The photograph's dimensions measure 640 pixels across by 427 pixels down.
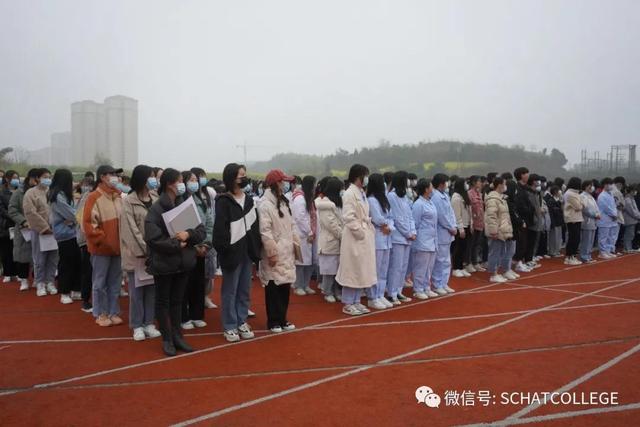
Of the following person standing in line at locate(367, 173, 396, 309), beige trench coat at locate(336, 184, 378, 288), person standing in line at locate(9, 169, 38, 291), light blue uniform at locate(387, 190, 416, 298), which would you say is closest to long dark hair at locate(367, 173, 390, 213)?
A: person standing in line at locate(367, 173, 396, 309)

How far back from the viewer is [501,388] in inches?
162

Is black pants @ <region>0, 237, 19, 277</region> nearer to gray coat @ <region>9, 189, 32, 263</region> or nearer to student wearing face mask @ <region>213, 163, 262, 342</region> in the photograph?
gray coat @ <region>9, 189, 32, 263</region>

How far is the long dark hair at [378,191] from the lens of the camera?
702 centimetres

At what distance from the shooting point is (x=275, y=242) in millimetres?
5637

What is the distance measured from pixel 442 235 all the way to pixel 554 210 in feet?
17.8

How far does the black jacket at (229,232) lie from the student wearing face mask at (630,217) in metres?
12.3

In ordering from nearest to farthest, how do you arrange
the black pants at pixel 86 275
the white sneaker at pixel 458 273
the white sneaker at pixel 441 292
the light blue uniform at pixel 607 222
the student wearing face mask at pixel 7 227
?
the black pants at pixel 86 275 < the white sneaker at pixel 441 292 < the student wearing face mask at pixel 7 227 < the white sneaker at pixel 458 273 < the light blue uniform at pixel 607 222

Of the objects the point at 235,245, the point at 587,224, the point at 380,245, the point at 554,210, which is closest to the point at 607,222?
the point at 587,224

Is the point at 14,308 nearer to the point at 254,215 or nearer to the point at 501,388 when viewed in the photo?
the point at 254,215

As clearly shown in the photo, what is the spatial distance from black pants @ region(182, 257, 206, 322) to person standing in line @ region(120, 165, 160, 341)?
0.61 metres

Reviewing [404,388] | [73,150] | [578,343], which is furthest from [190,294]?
[73,150]

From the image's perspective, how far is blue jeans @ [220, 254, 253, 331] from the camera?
5414mm

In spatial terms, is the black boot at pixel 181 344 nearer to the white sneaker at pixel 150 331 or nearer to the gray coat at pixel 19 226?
the white sneaker at pixel 150 331

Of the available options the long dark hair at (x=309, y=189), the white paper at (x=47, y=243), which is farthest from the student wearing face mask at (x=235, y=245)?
the white paper at (x=47, y=243)
